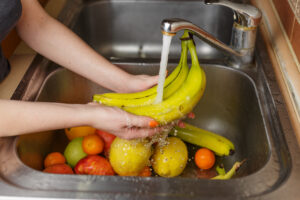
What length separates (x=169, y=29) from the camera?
75cm

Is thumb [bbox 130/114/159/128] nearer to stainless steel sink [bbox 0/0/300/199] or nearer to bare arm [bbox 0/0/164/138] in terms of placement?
bare arm [bbox 0/0/164/138]

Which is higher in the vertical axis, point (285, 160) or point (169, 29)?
point (169, 29)

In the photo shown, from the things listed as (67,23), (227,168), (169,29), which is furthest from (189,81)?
(67,23)

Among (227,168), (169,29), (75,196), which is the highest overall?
(169,29)

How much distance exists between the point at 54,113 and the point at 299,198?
520 millimetres

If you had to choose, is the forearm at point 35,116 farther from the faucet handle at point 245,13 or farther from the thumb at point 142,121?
the faucet handle at point 245,13

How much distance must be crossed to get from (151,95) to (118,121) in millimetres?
141

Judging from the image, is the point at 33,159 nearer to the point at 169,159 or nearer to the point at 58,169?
the point at 58,169

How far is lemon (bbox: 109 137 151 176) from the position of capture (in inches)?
34.6

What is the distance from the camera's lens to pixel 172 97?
34.9 inches

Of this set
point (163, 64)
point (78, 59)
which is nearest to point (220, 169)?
point (163, 64)

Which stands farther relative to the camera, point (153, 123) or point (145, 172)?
point (145, 172)

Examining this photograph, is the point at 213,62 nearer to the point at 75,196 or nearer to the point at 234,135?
the point at 234,135

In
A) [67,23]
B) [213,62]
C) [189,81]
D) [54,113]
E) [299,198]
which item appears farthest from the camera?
[67,23]
